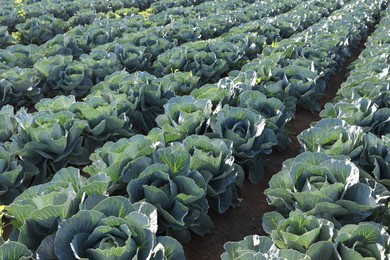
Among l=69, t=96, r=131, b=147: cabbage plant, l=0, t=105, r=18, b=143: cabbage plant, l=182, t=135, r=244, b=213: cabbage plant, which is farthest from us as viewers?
l=69, t=96, r=131, b=147: cabbage plant

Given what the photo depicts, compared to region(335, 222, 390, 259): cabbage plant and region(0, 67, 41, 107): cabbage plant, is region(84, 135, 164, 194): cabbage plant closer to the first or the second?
region(335, 222, 390, 259): cabbage plant

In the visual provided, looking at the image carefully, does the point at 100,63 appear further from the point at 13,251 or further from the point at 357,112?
the point at 13,251

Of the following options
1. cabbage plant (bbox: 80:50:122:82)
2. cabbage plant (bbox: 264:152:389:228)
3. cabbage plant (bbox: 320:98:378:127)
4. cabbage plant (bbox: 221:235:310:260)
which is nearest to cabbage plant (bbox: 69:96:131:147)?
cabbage plant (bbox: 80:50:122:82)

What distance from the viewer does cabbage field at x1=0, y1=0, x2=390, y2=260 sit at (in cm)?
242

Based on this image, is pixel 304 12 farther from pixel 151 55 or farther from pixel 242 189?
pixel 242 189

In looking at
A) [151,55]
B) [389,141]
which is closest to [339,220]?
[389,141]

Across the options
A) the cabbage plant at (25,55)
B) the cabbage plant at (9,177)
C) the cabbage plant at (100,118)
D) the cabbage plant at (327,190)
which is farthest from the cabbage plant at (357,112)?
the cabbage plant at (25,55)

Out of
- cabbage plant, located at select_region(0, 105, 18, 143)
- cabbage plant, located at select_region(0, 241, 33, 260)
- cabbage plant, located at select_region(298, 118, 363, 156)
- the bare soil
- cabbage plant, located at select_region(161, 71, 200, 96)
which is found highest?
cabbage plant, located at select_region(0, 241, 33, 260)

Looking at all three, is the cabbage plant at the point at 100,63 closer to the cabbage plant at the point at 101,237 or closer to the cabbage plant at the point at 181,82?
the cabbage plant at the point at 181,82

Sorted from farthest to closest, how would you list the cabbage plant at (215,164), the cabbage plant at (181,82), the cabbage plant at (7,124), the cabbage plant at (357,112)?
the cabbage plant at (181,82), the cabbage plant at (357,112), the cabbage plant at (7,124), the cabbage plant at (215,164)

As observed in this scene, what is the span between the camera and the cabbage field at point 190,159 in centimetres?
242

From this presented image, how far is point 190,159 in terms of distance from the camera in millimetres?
3139

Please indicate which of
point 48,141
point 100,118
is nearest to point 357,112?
point 100,118

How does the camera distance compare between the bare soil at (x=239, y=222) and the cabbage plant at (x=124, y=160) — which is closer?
the cabbage plant at (x=124, y=160)
